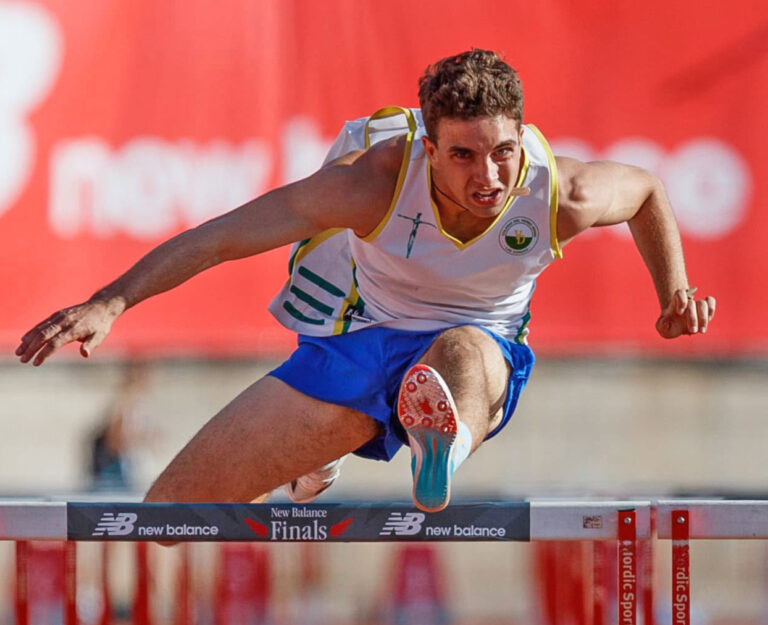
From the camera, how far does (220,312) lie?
591 centimetres

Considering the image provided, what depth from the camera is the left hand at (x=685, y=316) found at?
3789mm

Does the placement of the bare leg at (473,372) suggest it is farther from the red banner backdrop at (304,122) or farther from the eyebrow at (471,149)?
the red banner backdrop at (304,122)

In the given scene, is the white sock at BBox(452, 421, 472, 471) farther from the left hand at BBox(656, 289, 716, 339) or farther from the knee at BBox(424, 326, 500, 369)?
the left hand at BBox(656, 289, 716, 339)

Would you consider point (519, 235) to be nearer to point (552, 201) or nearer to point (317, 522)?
point (552, 201)

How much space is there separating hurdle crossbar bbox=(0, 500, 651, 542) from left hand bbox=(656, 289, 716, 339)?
60 cm

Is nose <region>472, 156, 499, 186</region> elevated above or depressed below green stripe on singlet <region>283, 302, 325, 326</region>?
above

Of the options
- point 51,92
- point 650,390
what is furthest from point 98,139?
point 650,390

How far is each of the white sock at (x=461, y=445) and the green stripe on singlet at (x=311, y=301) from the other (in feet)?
2.90

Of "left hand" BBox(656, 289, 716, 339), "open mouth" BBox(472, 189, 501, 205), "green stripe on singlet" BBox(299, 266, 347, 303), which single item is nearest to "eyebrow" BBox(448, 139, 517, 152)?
"open mouth" BBox(472, 189, 501, 205)

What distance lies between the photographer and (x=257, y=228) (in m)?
3.60

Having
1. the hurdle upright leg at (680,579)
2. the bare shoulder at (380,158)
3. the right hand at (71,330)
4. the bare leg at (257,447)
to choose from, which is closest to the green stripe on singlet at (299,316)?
the bare leg at (257,447)

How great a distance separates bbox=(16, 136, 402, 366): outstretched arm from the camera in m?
3.43

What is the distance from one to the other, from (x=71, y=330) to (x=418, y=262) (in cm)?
106

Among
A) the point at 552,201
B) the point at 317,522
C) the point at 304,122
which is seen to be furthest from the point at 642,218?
the point at 304,122
